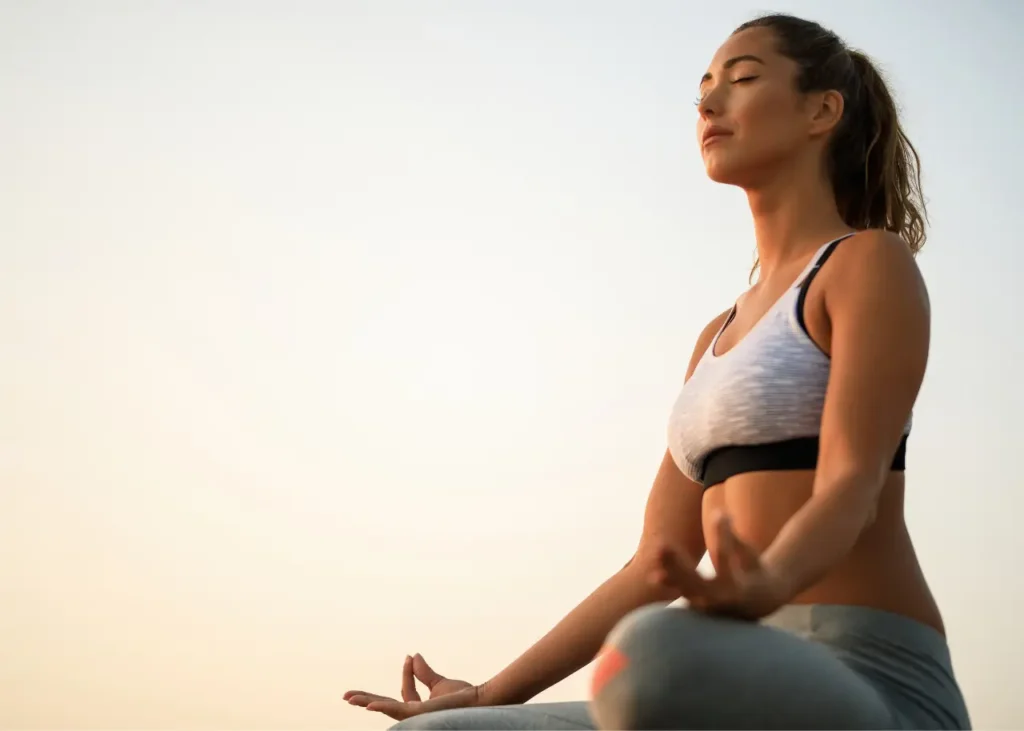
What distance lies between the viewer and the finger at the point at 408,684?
1.69 m

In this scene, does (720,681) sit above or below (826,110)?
below

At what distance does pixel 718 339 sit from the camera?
165cm

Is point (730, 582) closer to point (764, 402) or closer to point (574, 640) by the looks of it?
point (764, 402)

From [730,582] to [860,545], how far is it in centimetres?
40

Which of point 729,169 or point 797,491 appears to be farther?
point 729,169

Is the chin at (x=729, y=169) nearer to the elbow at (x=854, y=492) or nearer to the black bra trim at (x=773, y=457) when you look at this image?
the black bra trim at (x=773, y=457)

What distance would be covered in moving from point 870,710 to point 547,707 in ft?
1.84

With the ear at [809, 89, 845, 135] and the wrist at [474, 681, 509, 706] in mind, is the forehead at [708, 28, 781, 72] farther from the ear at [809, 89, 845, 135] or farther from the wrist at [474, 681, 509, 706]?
the wrist at [474, 681, 509, 706]

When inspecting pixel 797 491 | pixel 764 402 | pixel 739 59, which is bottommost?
pixel 797 491

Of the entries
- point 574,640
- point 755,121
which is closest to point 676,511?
point 574,640

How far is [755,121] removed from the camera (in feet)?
5.48

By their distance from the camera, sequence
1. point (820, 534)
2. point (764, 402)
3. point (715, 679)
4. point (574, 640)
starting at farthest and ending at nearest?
1. point (574, 640)
2. point (764, 402)
3. point (820, 534)
4. point (715, 679)

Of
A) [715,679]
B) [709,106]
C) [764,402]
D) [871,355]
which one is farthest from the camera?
[709,106]

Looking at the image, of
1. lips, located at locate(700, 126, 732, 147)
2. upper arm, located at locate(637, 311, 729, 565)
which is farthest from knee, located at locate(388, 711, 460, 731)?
lips, located at locate(700, 126, 732, 147)
